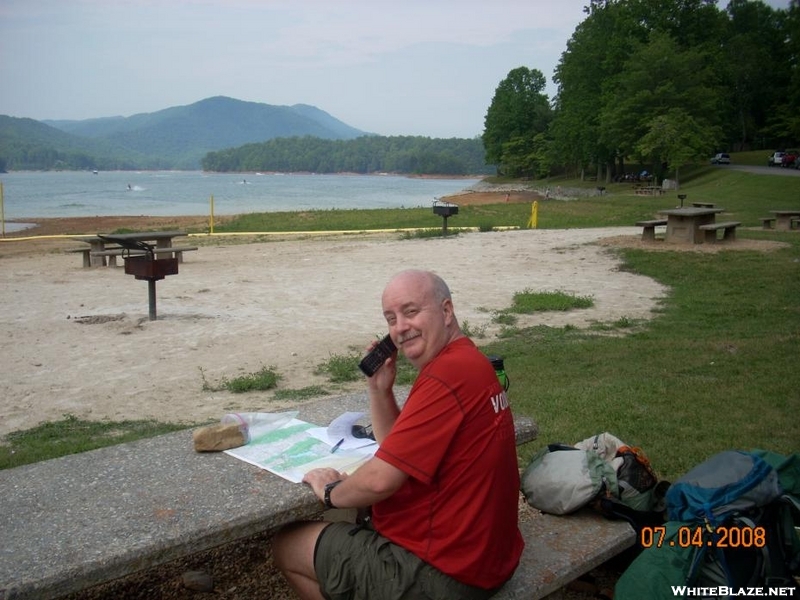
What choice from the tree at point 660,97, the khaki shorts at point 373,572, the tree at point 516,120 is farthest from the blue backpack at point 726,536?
the tree at point 516,120

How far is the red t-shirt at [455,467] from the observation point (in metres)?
2.62

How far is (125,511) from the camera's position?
2.84 meters

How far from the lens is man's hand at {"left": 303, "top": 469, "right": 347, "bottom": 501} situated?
2975mm

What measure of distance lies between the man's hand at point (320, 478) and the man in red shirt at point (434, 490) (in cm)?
9

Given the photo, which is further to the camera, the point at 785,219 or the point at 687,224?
the point at 785,219

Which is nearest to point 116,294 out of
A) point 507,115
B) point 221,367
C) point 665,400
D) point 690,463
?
point 221,367

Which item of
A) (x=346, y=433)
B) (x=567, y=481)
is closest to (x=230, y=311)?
(x=346, y=433)

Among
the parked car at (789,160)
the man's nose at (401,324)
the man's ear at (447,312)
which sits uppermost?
the parked car at (789,160)

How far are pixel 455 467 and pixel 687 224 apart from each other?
51.2ft

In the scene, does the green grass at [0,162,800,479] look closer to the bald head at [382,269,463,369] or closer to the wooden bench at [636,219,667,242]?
the bald head at [382,269,463,369]

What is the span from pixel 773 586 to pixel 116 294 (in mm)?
12129

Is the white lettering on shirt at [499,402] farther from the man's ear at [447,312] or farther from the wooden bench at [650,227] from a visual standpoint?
the wooden bench at [650,227]

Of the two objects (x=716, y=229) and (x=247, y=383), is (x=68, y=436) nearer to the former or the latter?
(x=247, y=383)
